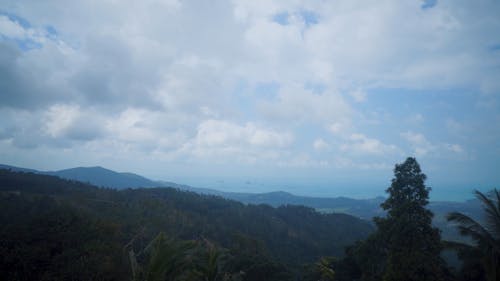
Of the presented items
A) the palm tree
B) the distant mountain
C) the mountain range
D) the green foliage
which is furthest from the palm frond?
the distant mountain

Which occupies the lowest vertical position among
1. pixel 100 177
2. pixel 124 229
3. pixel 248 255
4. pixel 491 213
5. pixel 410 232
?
pixel 124 229

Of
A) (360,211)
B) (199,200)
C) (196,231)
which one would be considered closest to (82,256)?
(196,231)

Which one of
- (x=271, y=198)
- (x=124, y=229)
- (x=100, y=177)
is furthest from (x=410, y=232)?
(x=100, y=177)

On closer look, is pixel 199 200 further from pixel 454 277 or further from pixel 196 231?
pixel 454 277

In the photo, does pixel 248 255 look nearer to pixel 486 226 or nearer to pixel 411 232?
pixel 411 232

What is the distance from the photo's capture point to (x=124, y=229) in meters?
31.1

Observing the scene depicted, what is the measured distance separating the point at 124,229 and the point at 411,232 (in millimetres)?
29248

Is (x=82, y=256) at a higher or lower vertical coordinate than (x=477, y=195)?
lower

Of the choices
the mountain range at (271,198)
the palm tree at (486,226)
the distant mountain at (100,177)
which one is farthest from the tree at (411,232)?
the distant mountain at (100,177)

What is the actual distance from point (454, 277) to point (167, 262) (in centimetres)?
1197

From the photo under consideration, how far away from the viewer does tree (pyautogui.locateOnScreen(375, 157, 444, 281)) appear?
9750 millimetres

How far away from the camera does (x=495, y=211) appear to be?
11641mm

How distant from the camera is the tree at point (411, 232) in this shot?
975cm

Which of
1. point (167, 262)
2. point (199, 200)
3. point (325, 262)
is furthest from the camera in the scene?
point (199, 200)
